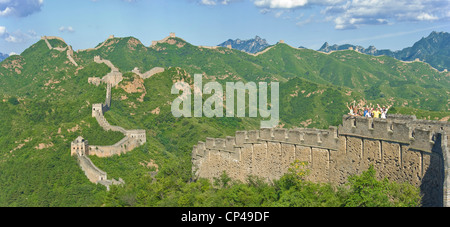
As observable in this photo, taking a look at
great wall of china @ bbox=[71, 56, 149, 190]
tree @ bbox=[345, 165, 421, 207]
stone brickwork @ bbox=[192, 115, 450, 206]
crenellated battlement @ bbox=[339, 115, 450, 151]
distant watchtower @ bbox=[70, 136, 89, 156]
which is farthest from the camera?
distant watchtower @ bbox=[70, 136, 89, 156]

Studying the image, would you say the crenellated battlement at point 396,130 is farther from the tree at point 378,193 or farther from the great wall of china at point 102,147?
the great wall of china at point 102,147

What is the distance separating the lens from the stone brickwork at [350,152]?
17266 millimetres

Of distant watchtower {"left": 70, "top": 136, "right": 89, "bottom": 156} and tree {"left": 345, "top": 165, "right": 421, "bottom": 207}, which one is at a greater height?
tree {"left": 345, "top": 165, "right": 421, "bottom": 207}

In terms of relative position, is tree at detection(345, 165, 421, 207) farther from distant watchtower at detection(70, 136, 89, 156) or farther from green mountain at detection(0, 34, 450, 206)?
distant watchtower at detection(70, 136, 89, 156)

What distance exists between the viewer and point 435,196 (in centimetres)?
1658

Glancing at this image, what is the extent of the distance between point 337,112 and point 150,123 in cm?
5871

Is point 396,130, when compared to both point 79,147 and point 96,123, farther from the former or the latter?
point 96,123

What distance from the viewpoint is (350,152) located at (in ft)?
71.1

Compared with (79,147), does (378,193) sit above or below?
above

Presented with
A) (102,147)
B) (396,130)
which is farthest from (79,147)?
(396,130)

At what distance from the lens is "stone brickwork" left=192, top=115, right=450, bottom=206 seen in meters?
17.3

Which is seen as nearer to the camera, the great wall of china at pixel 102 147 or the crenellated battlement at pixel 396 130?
the crenellated battlement at pixel 396 130

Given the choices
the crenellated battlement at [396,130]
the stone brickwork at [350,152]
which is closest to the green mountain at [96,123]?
the stone brickwork at [350,152]

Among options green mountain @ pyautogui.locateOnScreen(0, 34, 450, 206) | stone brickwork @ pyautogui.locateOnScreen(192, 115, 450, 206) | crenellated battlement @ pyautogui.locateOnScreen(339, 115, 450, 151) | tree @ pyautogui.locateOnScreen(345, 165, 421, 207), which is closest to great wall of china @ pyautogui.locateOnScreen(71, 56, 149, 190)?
green mountain @ pyautogui.locateOnScreen(0, 34, 450, 206)
